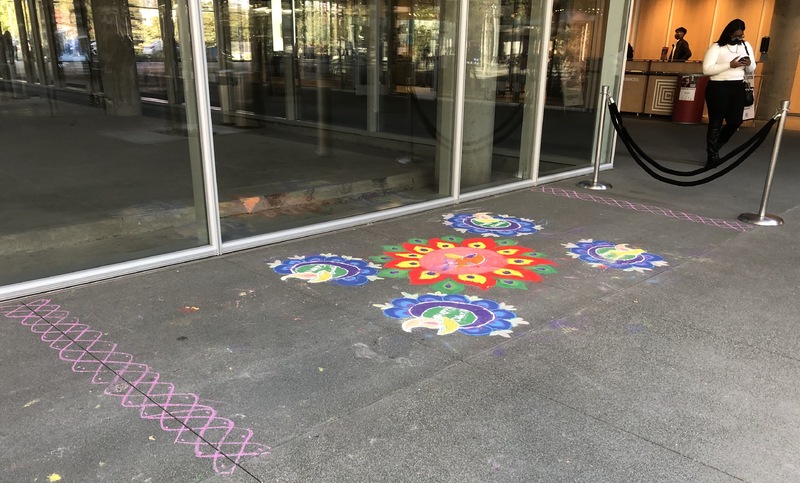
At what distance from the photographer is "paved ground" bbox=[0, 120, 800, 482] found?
7.82 ft

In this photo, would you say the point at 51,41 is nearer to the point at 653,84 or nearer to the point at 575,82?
the point at 575,82

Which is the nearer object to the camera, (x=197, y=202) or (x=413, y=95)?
(x=197, y=202)

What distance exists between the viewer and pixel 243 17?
11438 millimetres

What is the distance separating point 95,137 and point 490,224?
6.65m

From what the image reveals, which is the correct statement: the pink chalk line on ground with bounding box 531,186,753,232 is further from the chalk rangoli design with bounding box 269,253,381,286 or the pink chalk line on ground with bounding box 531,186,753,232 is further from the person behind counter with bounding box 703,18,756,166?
the chalk rangoli design with bounding box 269,253,381,286

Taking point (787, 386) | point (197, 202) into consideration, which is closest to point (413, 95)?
point (197, 202)

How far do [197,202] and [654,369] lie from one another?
3.49m

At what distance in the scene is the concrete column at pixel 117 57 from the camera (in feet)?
34.8

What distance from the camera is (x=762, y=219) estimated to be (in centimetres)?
586

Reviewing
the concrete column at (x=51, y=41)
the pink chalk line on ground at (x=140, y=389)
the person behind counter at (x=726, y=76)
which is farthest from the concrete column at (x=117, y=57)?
the person behind counter at (x=726, y=76)

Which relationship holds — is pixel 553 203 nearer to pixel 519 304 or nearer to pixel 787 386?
pixel 519 304

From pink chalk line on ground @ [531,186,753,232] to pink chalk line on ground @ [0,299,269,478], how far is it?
199 inches

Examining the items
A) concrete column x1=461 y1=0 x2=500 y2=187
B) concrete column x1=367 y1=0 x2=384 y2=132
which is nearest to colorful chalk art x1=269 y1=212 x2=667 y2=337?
concrete column x1=461 y1=0 x2=500 y2=187

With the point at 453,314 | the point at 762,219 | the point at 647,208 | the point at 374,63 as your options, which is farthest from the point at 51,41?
the point at 762,219
